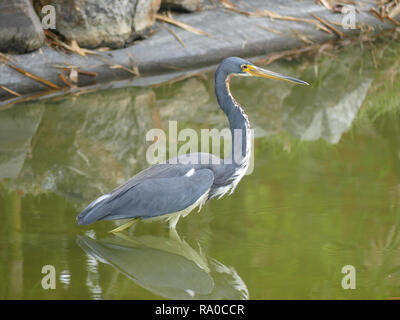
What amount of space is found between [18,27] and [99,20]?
3.63ft

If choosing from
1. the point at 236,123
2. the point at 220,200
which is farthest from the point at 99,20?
the point at 236,123

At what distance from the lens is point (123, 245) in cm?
505

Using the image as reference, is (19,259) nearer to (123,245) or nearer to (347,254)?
(123,245)

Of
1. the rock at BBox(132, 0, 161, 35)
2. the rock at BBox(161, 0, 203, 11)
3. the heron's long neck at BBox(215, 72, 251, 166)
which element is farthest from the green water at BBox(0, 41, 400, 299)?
the rock at BBox(161, 0, 203, 11)

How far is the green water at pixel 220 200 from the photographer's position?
452cm

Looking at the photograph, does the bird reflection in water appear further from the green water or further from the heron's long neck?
the heron's long neck

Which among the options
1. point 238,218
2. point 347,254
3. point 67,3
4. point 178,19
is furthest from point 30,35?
point 347,254

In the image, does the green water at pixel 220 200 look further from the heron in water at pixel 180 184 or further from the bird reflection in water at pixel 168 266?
the heron in water at pixel 180 184

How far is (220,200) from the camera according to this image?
5.91m

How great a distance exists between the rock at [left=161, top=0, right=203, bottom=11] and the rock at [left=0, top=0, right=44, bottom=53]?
86.9 inches

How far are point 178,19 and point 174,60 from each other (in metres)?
0.81

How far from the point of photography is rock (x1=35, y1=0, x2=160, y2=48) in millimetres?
9047

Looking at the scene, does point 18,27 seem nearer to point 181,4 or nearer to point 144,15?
point 144,15

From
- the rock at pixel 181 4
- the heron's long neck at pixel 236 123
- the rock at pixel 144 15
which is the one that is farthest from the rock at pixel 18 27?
the heron's long neck at pixel 236 123
